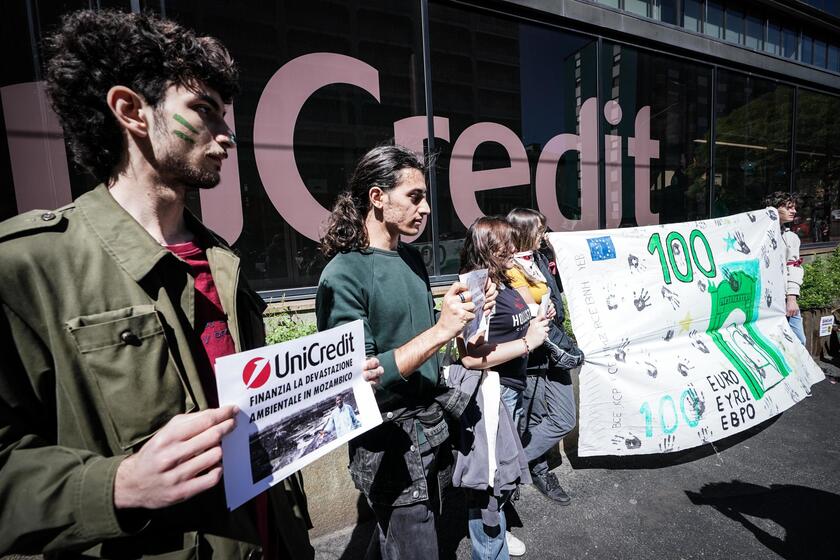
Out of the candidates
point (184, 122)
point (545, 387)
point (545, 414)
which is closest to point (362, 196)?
point (184, 122)

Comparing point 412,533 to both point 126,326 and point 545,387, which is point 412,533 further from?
point 545,387

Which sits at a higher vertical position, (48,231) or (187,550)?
(48,231)

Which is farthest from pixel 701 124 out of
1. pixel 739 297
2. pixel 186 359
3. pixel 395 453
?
pixel 186 359

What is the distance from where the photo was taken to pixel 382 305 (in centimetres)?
162

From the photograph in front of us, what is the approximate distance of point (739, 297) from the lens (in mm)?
3701

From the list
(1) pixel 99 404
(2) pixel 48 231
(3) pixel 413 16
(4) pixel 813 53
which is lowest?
(1) pixel 99 404

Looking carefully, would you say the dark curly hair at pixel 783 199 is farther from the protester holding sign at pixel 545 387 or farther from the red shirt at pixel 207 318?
the red shirt at pixel 207 318

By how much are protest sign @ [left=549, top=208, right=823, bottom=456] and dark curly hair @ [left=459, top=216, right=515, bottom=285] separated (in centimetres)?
72

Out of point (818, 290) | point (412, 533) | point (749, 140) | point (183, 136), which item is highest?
point (749, 140)

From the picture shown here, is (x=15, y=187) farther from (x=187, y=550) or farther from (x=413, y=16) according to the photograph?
(x=413, y=16)

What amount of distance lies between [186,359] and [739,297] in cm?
450

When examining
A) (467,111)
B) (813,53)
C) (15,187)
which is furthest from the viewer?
(813,53)

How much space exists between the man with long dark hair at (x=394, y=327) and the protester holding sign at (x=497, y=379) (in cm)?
32

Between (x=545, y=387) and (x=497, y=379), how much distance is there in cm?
101
